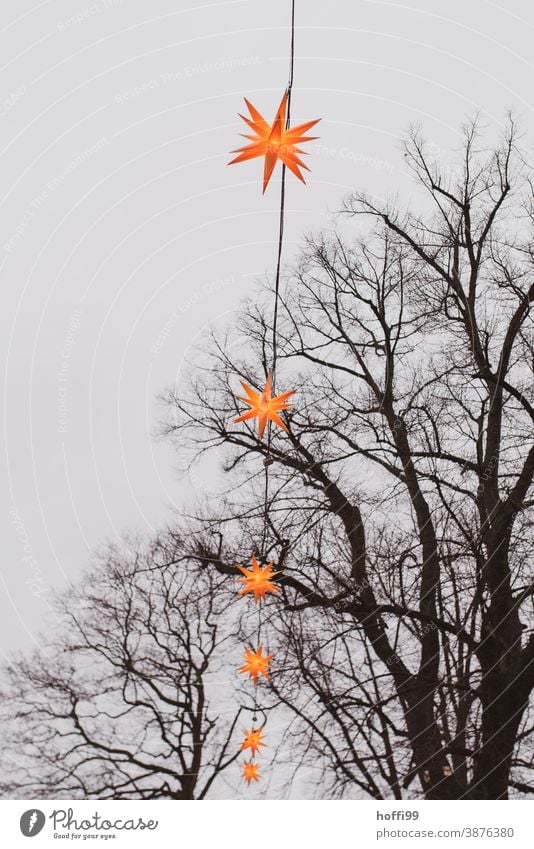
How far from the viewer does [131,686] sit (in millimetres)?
8273

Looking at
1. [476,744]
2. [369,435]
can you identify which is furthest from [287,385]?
[476,744]

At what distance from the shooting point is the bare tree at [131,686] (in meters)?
7.80

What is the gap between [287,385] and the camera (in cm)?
854

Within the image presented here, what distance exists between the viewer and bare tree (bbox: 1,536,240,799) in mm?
7805

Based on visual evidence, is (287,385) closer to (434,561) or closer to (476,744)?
(434,561)
